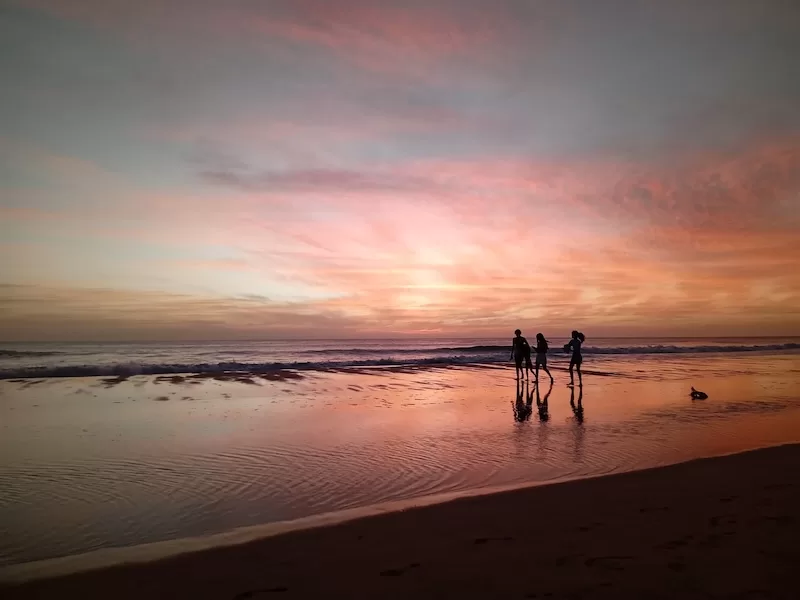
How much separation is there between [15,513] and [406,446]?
6359 mm

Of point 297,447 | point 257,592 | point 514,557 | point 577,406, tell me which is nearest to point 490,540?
point 514,557

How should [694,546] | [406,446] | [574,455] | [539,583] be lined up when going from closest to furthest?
Result: [539,583]
[694,546]
[574,455]
[406,446]

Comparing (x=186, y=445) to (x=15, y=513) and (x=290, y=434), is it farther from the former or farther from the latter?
(x=15, y=513)

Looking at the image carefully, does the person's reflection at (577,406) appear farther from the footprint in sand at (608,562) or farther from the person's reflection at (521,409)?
the footprint in sand at (608,562)

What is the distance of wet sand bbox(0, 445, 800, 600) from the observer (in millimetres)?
4289

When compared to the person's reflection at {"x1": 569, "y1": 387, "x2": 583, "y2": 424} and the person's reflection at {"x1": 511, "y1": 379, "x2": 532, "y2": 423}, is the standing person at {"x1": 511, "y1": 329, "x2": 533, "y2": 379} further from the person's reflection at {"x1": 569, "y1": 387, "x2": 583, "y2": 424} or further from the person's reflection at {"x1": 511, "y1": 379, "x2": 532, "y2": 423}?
the person's reflection at {"x1": 511, "y1": 379, "x2": 532, "y2": 423}

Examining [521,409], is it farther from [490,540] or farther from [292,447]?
[490,540]

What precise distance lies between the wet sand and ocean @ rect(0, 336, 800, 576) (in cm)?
74

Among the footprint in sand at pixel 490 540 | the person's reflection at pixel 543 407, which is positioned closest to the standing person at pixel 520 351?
the person's reflection at pixel 543 407

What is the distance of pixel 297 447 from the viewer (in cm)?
1043

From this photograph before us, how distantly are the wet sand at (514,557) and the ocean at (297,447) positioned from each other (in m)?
0.74

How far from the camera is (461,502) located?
6.79 metres

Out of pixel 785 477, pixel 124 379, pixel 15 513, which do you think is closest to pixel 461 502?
pixel 785 477

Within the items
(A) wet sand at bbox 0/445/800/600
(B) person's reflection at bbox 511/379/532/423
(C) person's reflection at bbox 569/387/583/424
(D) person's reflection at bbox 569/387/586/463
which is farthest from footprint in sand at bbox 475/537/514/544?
(C) person's reflection at bbox 569/387/583/424
